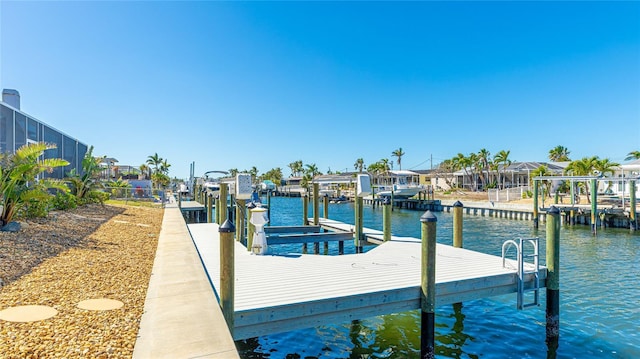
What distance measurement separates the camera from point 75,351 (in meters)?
3.61

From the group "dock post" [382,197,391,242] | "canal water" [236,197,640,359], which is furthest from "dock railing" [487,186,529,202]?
"dock post" [382,197,391,242]

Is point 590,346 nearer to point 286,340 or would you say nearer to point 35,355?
point 286,340

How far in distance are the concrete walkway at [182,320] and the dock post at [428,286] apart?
3.28 meters

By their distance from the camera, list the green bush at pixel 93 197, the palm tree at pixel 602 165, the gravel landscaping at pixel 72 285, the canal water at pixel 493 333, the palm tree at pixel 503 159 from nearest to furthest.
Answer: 1. the gravel landscaping at pixel 72 285
2. the canal water at pixel 493 333
3. the green bush at pixel 93 197
4. the palm tree at pixel 602 165
5. the palm tree at pixel 503 159

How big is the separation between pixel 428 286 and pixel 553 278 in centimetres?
287

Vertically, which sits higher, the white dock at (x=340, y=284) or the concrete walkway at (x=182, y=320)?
the concrete walkway at (x=182, y=320)

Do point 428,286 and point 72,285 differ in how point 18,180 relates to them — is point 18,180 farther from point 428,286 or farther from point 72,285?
point 428,286

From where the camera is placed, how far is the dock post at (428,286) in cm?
610

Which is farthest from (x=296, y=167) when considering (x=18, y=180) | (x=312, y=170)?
(x=18, y=180)

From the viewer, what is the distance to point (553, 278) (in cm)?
718

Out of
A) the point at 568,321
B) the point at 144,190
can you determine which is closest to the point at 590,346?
the point at 568,321

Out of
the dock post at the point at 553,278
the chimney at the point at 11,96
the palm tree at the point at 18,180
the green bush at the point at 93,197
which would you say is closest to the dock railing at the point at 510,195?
the dock post at the point at 553,278

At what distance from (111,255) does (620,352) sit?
10293 millimetres

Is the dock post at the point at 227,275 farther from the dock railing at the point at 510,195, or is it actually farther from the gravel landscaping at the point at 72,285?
the dock railing at the point at 510,195
